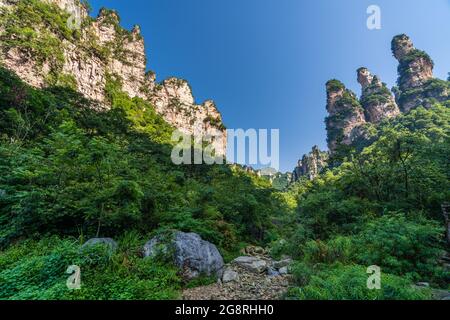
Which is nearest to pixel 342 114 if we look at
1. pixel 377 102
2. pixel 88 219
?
pixel 377 102

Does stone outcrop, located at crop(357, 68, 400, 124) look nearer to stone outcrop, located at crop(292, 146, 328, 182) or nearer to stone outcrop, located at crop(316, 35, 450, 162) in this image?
stone outcrop, located at crop(316, 35, 450, 162)

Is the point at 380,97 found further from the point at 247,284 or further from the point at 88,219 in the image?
the point at 88,219

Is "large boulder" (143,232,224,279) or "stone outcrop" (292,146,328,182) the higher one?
"stone outcrop" (292,146,328,182)

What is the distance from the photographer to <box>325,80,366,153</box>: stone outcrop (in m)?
69.2

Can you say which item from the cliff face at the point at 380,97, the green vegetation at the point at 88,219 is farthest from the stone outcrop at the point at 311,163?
the green vegetation at the point at 88,219

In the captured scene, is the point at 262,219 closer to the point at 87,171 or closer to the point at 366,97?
the point at 87,171

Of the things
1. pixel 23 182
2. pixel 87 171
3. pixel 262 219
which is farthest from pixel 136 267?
pixel 262 219

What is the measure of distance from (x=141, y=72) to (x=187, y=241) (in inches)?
2324

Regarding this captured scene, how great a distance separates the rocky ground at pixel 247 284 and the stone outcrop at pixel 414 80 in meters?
71.6

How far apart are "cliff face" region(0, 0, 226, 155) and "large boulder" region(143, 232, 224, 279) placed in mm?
32857

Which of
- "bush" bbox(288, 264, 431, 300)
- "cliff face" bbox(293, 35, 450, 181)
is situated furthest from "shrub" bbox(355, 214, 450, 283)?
"cliff face" bbox(293, 35, 450, 181)

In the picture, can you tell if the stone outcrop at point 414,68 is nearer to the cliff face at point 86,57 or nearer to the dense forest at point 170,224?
the cliff face at point 86,57

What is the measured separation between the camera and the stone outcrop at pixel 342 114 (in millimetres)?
69250
